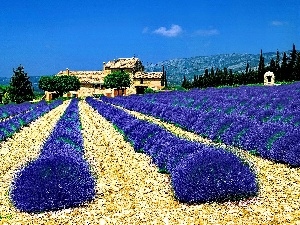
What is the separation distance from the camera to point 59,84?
72.1 metres

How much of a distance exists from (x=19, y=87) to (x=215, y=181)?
59693 millimetres

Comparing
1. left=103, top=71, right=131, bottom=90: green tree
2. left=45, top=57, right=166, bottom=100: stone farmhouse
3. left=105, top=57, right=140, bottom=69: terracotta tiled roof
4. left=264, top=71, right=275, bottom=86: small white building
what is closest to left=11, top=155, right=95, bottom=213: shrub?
left=264, top=71, right=275, bottom=86: small white building

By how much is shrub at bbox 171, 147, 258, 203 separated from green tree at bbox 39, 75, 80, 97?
223 feet

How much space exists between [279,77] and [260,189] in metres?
56.0

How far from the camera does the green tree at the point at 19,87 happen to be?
202ft

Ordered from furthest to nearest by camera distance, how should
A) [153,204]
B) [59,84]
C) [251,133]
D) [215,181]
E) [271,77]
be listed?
[59,84], [271,77], [251,133], [153,204], [215,181]

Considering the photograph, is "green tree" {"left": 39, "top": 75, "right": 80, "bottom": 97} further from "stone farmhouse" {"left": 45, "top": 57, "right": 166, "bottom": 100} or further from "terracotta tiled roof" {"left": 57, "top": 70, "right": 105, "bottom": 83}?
"terracotta tiled roof" {"left": 57, "top": 70, "right": 105, "bottom": 83}

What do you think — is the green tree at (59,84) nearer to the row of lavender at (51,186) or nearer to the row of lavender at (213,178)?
the row of lavender at (51,186)

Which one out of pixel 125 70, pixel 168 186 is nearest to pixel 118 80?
pixel 125 70

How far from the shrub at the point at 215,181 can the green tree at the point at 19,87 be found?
58.8 m

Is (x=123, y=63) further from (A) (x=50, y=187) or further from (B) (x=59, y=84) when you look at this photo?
(A) (x=50, y=187)

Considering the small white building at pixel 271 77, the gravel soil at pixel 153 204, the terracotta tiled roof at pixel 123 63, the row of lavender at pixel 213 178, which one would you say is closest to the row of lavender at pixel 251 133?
the gravel soil at pixel 153 204

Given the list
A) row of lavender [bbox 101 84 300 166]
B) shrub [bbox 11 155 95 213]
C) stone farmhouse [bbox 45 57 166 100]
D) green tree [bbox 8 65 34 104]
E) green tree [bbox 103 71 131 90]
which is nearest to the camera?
shrub [bbox 11 155 95 213]

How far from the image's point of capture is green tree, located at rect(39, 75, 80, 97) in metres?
72.2
